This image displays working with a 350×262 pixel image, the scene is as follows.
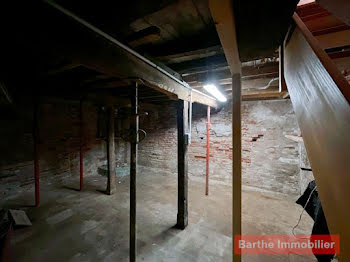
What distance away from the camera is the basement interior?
1.98 ft

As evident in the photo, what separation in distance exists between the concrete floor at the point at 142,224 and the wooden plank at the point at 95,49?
2169mm

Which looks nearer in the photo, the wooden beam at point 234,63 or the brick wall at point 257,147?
the wooden beam at point 234,63

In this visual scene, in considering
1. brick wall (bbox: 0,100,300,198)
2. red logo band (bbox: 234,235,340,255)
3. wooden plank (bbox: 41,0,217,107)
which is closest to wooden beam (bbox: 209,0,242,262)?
wooden plank (bbox: 41,0,217,107)

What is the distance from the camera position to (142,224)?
8.66 feet

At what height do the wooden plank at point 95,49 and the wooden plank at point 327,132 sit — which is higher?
the wooden plank at point 95,49

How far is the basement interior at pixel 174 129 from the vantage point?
0.60 m

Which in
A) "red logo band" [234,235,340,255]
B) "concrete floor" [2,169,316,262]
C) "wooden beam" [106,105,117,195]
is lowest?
"red logo band" [234,235,340,255]

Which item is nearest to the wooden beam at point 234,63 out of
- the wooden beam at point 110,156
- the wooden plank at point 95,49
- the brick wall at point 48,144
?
the wooden plank at point 95,49

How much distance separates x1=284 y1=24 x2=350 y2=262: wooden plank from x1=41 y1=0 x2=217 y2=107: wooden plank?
3.58 feet

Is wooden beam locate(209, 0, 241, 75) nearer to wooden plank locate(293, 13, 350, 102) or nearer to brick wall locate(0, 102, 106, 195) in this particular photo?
wooden plank locate(293, 13, 350, 102)

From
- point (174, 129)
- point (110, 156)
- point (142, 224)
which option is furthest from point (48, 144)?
point (174, 129)

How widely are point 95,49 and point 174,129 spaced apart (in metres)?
4.30

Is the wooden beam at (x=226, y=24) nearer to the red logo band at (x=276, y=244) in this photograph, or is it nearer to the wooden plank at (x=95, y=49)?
the wooden plank at (x=95, y=49)

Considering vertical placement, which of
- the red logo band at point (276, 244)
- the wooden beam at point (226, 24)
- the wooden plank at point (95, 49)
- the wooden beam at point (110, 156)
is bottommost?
the red logo band at point (276, 244)
